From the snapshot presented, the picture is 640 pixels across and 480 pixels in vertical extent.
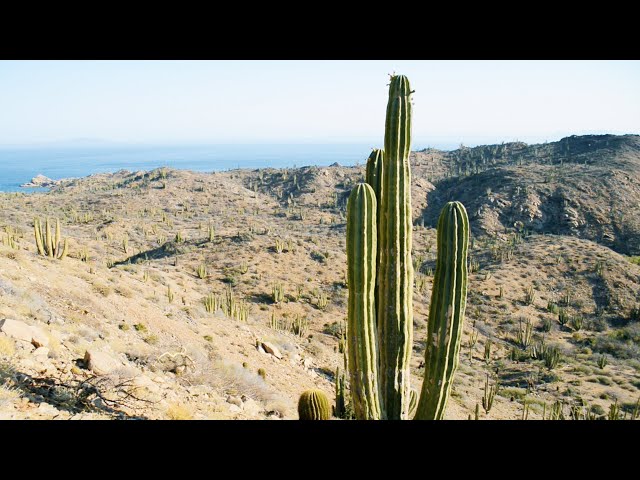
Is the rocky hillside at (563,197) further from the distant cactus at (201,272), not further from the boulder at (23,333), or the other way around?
the boulder at (23,333)

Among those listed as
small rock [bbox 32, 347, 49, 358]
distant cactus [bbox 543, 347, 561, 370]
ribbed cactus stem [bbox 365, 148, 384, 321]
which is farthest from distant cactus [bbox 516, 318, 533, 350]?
small rock [bbox 32, 347, 49, 358]

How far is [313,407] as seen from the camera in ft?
21.6

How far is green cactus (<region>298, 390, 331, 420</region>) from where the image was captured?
21.5 ft

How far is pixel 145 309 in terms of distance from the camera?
1060 cm

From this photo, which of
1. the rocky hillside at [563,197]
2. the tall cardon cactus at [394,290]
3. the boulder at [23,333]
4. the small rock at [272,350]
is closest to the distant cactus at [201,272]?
the small rock at [272,350]

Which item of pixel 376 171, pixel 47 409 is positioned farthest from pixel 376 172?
pixel 47 409

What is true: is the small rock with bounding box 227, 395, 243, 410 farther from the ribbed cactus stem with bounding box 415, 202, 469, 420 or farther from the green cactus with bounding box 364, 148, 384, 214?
the green cactus with bounding box 364, 148, 384, 214

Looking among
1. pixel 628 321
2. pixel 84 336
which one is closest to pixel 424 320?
pixel 628 321

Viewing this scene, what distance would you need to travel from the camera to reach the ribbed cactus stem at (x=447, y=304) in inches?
177

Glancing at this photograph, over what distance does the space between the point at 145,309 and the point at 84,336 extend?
3023 millimetres

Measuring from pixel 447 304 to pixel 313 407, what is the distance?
10.1ft

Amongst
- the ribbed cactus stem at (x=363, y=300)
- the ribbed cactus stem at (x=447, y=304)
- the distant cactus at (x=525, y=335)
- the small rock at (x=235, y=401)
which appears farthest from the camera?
the distant cactus at (x=525, y=335)

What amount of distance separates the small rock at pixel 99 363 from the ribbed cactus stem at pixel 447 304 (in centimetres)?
448

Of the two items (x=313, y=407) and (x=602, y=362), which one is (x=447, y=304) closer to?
(x=313, y=407)
